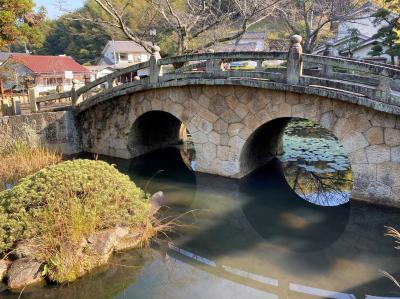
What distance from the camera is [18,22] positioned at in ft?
53.6

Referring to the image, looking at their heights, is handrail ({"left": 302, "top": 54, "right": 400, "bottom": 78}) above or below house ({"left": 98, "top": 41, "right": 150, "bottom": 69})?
below

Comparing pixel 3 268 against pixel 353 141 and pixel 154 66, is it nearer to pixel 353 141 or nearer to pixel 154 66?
pixel 154 66

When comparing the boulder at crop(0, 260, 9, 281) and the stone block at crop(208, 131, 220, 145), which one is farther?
the stone block at crop(208, 131, 220, 145)

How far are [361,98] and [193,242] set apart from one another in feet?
15.7

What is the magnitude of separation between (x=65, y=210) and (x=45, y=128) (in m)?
8.11

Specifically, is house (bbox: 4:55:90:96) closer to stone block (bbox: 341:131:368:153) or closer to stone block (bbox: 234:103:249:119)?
stone block (bbox: 234:103:249:119)

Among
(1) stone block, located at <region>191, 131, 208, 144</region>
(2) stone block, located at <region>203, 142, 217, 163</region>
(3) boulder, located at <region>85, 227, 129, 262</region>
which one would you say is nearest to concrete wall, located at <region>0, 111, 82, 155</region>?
(1) stone block, located at <region>191, 131, 208, 144</region>

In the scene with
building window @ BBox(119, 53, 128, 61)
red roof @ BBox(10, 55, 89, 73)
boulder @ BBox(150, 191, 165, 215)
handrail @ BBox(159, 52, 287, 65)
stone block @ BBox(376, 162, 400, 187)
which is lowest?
boulder @ BBox(150, 191, 165, 215)

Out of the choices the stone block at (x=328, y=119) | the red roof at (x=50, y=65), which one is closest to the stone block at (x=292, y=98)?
the stone block at (x=328, y=119)

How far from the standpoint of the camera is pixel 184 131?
701 inches

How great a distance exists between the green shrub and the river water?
62cm

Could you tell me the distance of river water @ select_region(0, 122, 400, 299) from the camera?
22.0 feet

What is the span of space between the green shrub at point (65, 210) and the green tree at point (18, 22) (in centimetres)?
953

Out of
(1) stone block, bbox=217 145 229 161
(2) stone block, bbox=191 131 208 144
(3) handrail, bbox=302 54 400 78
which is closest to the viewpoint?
(3) handrail, bbox=302 54 400 78
